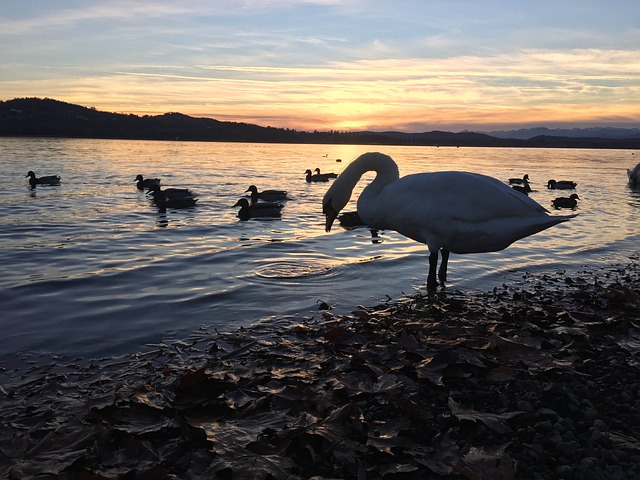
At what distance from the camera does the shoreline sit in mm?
3420

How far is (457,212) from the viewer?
7410mm

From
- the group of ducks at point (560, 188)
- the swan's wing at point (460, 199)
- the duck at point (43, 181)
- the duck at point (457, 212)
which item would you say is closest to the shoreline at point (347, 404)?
the duck at point (457, 212)

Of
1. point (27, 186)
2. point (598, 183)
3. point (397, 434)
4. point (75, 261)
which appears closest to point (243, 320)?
point (397, 434)

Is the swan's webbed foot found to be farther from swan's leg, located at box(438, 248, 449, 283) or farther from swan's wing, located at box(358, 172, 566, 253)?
swan's wing, located at box(358, 172, 566, 253)

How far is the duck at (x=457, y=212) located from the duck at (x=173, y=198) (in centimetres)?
1237

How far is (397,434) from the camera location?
3.74m

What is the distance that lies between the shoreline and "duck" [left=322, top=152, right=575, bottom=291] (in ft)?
4.11

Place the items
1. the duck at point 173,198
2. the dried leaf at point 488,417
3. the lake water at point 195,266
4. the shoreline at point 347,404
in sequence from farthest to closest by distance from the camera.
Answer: the duck at point 173,198 → the lake water at point 195,266 → the dried leaf at point 488,417 → the shoreline at point 347,404

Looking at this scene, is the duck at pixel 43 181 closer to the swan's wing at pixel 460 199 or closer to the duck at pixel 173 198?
the duck at pixel 173 198

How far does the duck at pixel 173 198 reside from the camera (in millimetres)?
19392

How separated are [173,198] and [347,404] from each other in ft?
59.1

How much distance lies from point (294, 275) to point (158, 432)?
580 cm

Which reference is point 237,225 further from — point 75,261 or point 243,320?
point 243,320

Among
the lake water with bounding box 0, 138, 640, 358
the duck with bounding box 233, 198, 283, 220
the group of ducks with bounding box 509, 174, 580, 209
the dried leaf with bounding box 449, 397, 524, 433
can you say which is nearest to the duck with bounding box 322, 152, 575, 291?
the lake water with bounding box 0, 138, 640, 358
